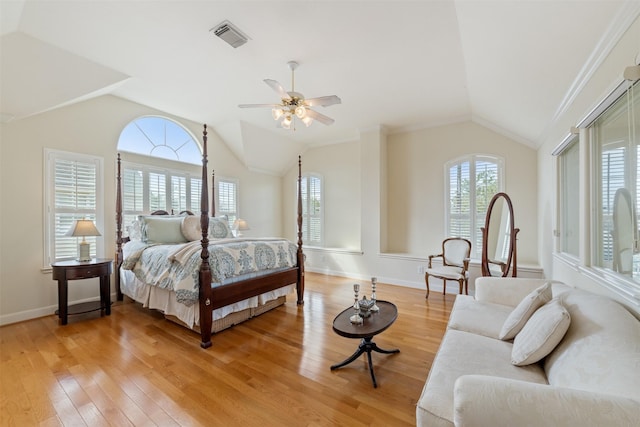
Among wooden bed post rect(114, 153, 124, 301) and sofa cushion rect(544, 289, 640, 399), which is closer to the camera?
sofa cushion rect(544, 289, 640, 399)

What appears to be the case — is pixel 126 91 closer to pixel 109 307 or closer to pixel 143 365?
pixel 109 307

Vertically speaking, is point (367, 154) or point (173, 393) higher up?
point (367, 154)

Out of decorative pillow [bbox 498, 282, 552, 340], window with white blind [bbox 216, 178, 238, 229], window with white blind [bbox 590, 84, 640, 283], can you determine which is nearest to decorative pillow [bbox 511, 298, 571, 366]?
decorative pillow [bbox 498, 282, 552, 340]

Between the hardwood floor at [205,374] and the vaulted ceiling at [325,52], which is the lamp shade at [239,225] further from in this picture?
the hardwood floor at [205,374]

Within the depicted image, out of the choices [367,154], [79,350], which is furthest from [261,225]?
[79,350]

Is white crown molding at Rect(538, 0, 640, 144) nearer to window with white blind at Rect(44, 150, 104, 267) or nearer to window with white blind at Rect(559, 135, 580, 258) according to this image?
window with white blind at Rect(559, 135, 580, 258)

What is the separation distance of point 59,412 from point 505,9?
4086 mm

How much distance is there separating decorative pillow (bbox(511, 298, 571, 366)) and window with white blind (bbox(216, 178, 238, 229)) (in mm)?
5046

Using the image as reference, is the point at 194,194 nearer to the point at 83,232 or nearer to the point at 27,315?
the point at 83,232

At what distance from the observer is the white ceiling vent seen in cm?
245

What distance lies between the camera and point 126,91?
381 cm

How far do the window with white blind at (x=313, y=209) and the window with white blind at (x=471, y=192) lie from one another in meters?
2.73

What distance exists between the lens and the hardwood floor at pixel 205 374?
1740 millimetres

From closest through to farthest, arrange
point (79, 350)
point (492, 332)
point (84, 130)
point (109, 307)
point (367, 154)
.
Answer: point (492, 332) < point (79, 350) < point (109, 307) < point (84, 130) < point (367, 154)
